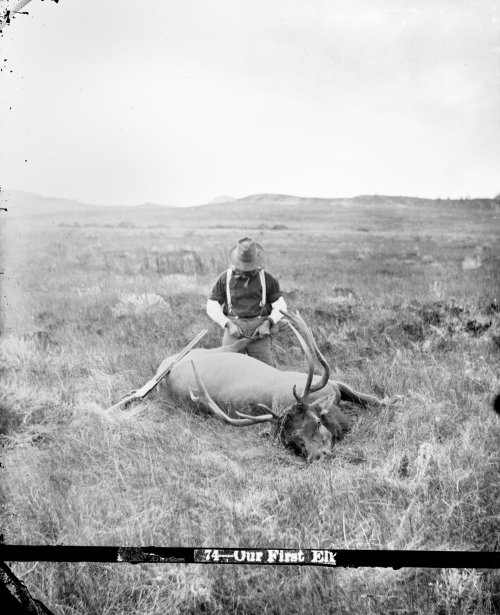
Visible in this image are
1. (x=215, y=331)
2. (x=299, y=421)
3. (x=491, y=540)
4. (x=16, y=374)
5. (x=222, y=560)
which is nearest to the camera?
(x=222, y=560)

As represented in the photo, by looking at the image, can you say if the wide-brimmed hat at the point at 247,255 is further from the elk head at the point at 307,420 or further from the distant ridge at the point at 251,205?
the elk head at the point at 307,420

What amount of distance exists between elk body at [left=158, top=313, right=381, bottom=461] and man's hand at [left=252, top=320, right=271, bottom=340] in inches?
6.6

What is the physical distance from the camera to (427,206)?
798 centimetres

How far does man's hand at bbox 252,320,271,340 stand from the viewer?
5.39 m

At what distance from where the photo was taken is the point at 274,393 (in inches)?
166

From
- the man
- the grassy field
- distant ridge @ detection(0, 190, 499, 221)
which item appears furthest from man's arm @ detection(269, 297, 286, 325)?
distant ridge @ detection(0, 190, 499, 221)

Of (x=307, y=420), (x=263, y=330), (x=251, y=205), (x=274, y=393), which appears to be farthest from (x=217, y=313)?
(x=251, y=205)

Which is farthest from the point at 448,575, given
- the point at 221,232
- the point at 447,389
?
the point at 221,232

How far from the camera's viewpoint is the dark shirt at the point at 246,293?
5613 mm

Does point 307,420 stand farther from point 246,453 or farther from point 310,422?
point 246,453

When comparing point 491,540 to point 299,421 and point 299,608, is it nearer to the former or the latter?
point 299,608

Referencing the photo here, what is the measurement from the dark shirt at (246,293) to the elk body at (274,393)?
0.48 meters

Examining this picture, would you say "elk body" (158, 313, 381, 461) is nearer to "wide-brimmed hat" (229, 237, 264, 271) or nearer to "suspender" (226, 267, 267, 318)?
"suspender" (226, 267, 267, 318)

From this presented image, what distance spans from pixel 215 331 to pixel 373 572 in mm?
4119
